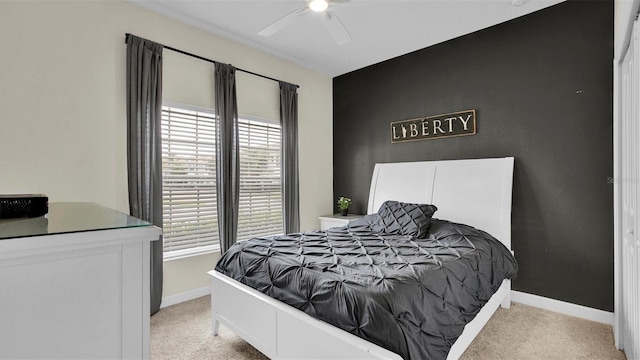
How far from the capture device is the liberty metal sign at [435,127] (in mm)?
3510

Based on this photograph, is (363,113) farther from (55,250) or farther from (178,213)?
(55,250)

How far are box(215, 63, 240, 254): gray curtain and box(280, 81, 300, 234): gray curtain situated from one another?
2.31 feet

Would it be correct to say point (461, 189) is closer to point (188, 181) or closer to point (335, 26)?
point (335, 26)

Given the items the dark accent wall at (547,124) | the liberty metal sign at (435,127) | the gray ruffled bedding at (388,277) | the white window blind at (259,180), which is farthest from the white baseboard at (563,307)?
the white window blind at (259,180)

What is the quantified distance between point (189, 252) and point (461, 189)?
2902 mm

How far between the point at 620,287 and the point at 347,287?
218 centimetres

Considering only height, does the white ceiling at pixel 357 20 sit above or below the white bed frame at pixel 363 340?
above

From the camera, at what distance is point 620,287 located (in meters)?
2.34

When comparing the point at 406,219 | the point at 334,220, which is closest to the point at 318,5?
the point at 406,219

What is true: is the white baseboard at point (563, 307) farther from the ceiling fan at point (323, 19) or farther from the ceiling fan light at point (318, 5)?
the ceiling fan light at point (318, 5)

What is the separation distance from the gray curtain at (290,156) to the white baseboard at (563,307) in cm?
256

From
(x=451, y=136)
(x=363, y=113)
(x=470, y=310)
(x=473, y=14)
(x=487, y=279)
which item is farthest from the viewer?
(x=363, y=113)

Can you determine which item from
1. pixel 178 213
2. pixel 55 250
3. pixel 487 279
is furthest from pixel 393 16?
pixel 55 250

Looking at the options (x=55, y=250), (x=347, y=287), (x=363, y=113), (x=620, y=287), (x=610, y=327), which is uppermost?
(x=363, y=113)
